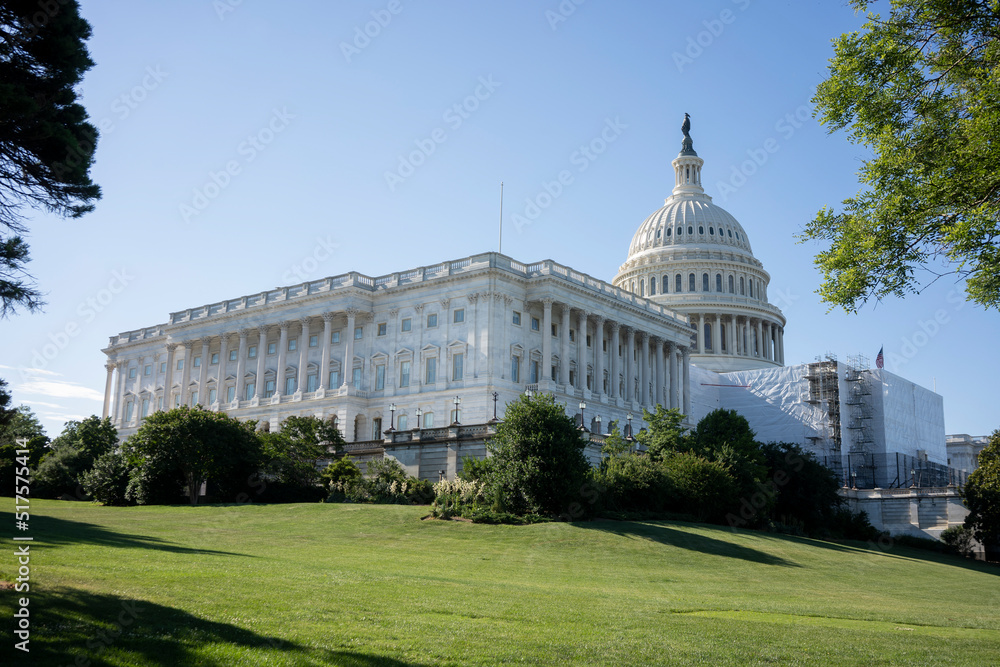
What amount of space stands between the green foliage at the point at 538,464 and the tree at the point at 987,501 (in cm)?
3518

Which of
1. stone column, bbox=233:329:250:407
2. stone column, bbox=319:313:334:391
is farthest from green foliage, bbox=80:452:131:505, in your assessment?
stone column, bbox=233:329:250:407

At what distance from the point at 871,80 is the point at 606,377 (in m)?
71.9

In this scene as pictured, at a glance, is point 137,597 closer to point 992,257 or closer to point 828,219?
point 828,219

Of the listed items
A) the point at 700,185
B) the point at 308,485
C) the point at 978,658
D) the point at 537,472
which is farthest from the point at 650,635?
the point at 700,185

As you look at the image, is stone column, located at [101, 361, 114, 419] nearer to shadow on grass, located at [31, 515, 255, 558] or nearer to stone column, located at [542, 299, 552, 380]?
stone column, located at [542, 299, 552, 380]

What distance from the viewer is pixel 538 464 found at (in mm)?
45656

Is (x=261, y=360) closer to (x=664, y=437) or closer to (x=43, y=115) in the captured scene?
(x=664, y=437)

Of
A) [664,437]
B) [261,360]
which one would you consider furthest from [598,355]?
[261,360]

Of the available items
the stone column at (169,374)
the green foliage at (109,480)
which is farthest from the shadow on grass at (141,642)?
the stone column at (169,374)

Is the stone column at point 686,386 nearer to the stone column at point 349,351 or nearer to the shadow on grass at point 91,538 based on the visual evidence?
the stone column at point 349,351

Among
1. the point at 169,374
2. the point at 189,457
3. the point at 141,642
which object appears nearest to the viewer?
the point at 141,642

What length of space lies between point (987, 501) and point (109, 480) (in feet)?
200

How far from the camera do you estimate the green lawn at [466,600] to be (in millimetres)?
14203

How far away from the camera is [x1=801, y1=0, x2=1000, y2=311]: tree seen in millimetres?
18000
